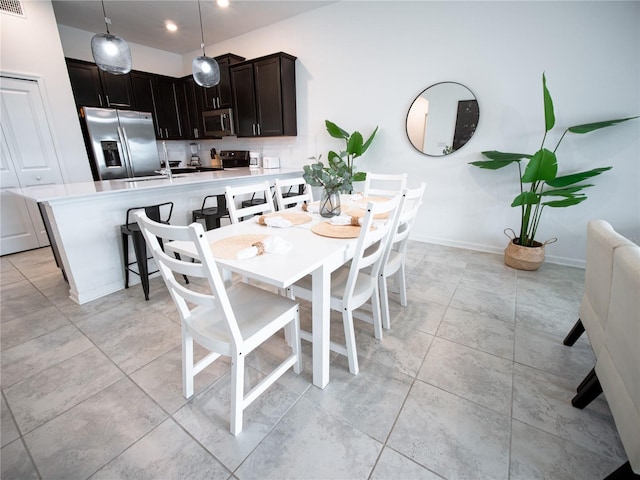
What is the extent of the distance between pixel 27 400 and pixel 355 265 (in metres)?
1.83

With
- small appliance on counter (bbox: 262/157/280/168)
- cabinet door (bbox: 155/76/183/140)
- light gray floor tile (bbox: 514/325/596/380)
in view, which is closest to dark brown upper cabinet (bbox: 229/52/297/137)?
small appliance on counter (bbox: 262/157/280/168)

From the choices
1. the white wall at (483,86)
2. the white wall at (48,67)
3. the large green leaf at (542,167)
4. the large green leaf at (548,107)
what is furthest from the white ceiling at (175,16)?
the large green leaf at (542,167)

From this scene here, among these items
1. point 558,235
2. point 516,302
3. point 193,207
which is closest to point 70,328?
point 193,207

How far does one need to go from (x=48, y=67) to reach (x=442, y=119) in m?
4.70

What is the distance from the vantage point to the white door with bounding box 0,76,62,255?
314 centimetres

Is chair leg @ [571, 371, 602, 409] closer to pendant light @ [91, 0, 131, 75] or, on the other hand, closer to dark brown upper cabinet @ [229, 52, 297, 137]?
pendant light @ [91, 0, 131, 75]

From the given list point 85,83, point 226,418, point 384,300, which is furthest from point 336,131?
point 85,83

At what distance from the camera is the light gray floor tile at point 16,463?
43.0 inches

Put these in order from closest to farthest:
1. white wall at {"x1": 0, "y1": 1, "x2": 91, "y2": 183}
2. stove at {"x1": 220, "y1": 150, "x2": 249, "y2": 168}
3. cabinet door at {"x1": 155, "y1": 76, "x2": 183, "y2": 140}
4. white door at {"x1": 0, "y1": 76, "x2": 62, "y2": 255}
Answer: white wall at {"x1": 0, "y1": 1, "x2": 91, "y2": 183} → white door at {"x1": 0, "y1": 76, "x2": 62, "y2": 255} → cabinet door at {"x1": 155, "y1": 76, "x2": 183, "y2": 140} → stove at {"x1": 220, "y1": 150, "x2": 249, "y2": 168}

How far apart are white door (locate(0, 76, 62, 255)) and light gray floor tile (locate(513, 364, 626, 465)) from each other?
5.13 metres

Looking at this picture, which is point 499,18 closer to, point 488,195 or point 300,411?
point 488,195

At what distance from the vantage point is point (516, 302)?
2268mm

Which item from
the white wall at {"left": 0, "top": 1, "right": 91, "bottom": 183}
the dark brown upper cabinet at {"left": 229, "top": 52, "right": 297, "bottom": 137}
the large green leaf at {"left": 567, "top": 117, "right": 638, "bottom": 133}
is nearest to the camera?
the large green leaf at {"left": 567, "top": 117, "right": 638, "bottom": 133}

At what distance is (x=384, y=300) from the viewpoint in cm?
190
